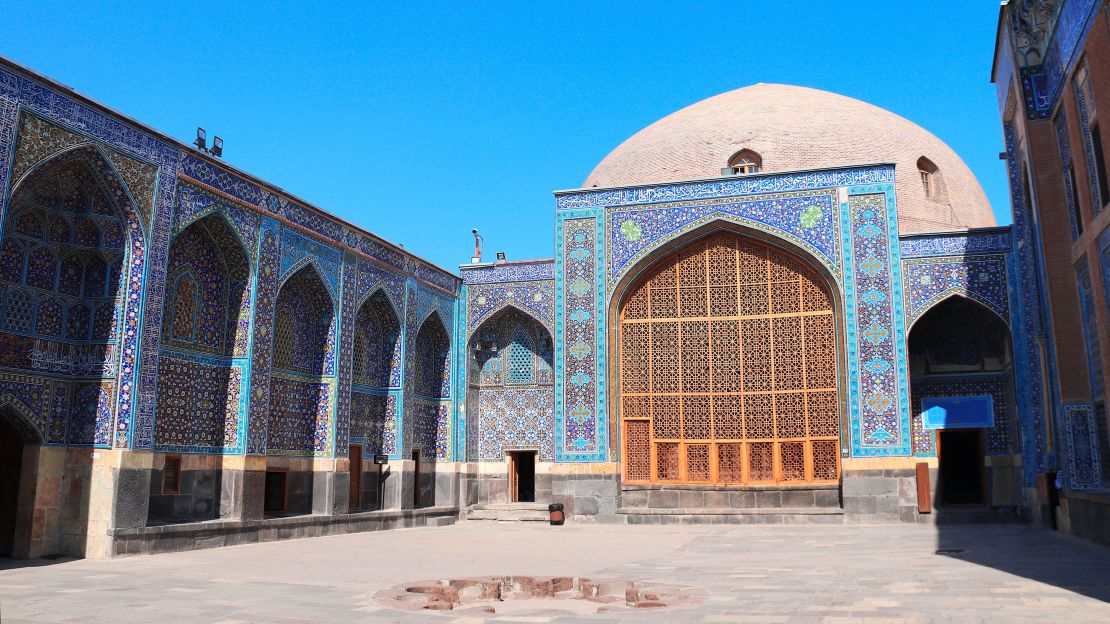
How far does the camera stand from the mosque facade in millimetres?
10844

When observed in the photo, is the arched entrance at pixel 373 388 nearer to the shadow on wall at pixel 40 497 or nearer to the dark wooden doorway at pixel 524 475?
the dark wooden doorway at pixel 524 475

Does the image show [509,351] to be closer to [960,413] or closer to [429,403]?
[429,403]

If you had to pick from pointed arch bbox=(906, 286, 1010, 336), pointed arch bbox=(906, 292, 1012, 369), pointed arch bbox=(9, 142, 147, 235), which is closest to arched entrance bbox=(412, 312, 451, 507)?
pointed arch bbox=(9, 142, 147, 235)

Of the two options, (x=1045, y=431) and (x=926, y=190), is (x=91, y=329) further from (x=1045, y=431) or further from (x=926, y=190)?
(x=926, y=190)

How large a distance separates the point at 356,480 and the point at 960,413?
11453 millimetres

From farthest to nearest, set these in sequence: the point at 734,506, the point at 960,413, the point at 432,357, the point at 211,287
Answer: the point at 432,357 → the point at 960,413 → the point at 734,506 → the point at 211,287

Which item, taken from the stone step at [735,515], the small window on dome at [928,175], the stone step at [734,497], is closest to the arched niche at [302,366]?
the stone step at [735,515]

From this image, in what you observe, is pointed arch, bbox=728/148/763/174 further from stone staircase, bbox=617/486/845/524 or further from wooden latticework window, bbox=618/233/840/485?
stone staircase, bbox=617/486/845/524

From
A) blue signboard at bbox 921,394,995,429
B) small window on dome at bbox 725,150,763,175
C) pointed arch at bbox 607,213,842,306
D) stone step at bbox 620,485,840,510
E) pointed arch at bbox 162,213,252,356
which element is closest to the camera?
pointed arch at bbox 162,213,252,356

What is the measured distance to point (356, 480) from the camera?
54.1 ft

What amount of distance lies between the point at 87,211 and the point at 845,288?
12257 mm

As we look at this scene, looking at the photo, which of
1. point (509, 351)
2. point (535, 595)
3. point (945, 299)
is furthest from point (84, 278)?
point (945, 299)

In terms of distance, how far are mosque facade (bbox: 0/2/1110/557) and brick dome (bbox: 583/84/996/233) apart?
0.34 ft

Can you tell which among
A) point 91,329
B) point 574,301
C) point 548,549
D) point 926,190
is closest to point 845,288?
point 574,301
